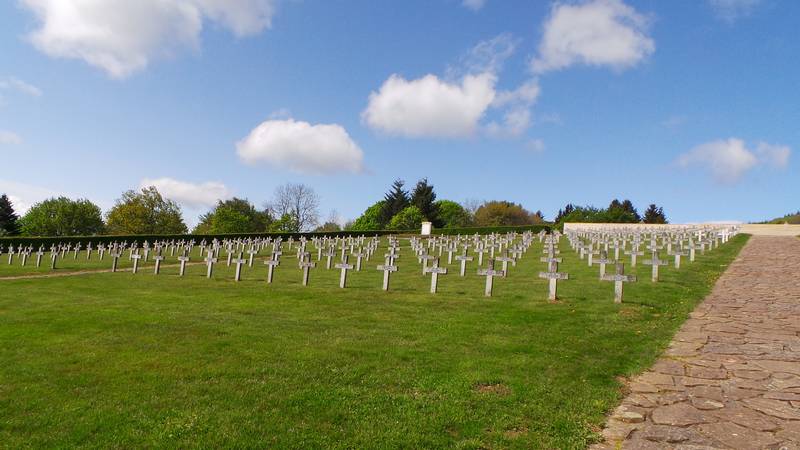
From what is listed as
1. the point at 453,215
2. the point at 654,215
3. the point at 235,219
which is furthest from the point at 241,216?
the point at 654,215

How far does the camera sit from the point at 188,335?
7.47 metres

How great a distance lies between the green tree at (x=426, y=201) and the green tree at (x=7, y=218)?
179 feet

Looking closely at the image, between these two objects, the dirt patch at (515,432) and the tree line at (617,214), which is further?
the tree line at (617,214)

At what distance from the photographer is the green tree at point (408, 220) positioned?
67000 mm

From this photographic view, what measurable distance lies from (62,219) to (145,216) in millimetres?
12885

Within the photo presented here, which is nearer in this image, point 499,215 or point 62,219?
point 62,219

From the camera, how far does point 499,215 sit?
8644 cm

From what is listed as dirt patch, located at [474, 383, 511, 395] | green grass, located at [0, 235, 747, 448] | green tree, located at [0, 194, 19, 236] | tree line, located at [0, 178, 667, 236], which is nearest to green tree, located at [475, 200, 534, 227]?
tree line, located at [0, 178, 667, 236]

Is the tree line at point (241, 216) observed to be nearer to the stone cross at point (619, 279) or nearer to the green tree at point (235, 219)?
the green tree at point (235, 219)

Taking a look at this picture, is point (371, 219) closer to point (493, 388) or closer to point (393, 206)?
point (393, 206)

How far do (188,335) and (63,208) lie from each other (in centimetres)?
7627

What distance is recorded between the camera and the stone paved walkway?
13.2 feet

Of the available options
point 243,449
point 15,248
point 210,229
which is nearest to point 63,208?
point 210,229

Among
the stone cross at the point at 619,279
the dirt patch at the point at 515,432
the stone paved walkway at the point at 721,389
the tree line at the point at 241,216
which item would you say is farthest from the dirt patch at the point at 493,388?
the tree line at the point at 241,216
